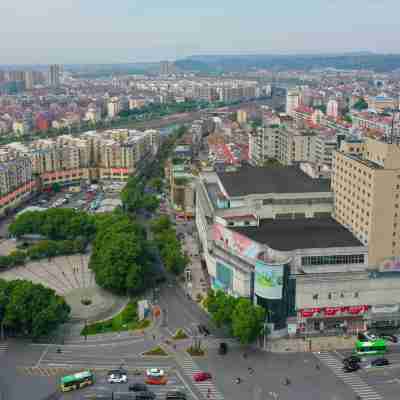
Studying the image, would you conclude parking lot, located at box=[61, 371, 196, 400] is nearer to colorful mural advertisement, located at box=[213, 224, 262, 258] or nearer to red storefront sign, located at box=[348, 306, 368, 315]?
colorful mural advertisement, located at box=[213, 224, 262, 258]

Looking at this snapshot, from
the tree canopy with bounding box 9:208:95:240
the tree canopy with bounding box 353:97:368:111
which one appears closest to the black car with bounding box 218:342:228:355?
the tree canopy with bounding box 9:208:95:240

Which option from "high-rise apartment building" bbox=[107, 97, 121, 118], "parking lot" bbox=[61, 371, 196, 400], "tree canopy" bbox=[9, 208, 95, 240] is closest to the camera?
"parking lot" bbox=[61, 371, 196, 400]

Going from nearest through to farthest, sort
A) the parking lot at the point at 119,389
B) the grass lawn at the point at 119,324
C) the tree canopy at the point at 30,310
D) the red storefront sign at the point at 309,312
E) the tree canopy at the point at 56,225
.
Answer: the parking lot at the point at 119,389
the tree canopy at the point at 30,310
the red storefront sign at the point at 309,312
the grass lawn at the point at 119,324
the tree canopy at the point at 56,225

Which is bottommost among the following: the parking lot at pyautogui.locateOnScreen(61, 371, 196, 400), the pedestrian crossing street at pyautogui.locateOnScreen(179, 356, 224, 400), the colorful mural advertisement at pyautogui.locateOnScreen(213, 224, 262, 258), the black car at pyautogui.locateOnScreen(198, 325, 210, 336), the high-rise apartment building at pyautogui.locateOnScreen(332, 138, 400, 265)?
the parking lot at pyautogui.locateOnScreen(61, 371, 196, 400)

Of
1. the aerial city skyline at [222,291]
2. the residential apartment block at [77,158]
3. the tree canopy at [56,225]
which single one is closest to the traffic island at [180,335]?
the aerial city skyline at [222,291]

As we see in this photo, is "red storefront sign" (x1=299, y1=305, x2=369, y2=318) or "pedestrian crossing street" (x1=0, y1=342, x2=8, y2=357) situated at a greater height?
"red storefront sign" (x1=299, y1=305, x2=369, y2=318)

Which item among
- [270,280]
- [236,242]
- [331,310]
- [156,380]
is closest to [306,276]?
[270,280]

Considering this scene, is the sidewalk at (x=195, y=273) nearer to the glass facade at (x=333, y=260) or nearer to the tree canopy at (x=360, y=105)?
the glass facade at (x=333, y=260)

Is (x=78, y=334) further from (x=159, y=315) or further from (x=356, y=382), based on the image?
(x=356, y=382)
